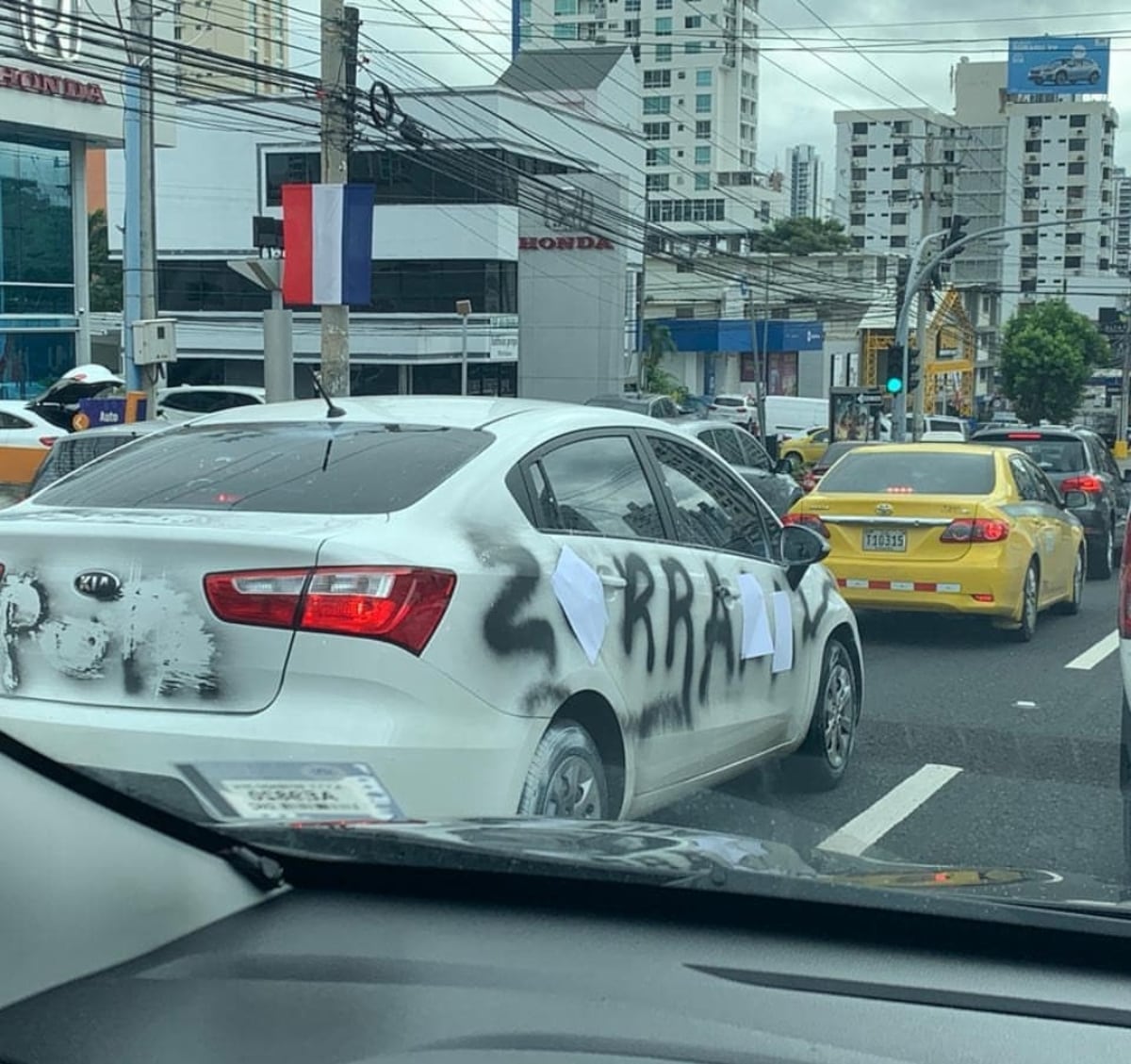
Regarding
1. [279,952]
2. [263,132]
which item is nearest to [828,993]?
[279,952]

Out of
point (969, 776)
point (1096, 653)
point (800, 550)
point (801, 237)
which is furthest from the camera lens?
point (801, 237)

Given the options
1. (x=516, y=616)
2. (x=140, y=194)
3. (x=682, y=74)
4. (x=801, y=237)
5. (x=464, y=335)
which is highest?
A: (x=682, y=74)

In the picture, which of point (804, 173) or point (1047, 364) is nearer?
point (1047, 364)

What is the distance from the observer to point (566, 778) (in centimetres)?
444

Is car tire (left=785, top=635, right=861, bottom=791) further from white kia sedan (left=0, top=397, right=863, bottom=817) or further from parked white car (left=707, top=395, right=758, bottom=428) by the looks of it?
parked white car (left=707, top=395, right=758, bottom=428)

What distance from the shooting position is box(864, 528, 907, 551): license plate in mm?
10523

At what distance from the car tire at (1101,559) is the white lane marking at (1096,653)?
4593 millimetres

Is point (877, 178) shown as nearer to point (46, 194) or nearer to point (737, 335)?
A: point (737, 335)

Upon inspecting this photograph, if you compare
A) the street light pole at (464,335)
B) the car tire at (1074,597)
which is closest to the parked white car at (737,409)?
the street light pole at (464,335)

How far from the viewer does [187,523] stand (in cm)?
417

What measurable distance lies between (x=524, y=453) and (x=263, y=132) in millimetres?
47700

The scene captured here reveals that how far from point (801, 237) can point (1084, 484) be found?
7478 cm

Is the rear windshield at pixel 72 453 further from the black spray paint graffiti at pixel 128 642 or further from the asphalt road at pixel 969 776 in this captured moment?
the black spray paint graffiti at pixel 128 642

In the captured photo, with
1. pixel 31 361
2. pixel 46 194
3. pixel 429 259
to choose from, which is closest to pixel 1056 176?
pixel 429 259
